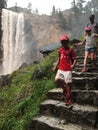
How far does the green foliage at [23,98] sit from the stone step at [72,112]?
0.44 m

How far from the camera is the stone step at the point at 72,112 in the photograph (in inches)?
195

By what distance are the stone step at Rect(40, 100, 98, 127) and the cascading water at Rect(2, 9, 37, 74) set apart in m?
23.2

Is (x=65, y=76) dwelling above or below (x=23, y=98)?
above

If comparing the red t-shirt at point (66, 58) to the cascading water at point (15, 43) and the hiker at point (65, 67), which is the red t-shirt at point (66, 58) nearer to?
the hiker at point (65, 67)

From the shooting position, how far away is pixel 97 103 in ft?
17.6

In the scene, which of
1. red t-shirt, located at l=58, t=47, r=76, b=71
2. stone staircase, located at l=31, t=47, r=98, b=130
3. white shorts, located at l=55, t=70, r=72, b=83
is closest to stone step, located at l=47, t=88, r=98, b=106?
stone staircase, located at l=31, t=47, r=98, b=130

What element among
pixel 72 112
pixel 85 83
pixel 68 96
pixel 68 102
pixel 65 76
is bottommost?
pixel 72 112

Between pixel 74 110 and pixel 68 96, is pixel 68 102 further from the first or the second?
pixel 74 110

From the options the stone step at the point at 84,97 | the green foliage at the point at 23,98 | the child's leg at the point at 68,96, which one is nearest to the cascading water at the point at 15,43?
the green foliage at the point at 23,98

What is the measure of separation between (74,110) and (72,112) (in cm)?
7

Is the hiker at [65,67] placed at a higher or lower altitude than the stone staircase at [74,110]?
higher

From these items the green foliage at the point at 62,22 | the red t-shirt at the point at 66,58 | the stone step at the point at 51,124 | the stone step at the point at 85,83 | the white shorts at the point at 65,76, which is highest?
the green foliage at the point at 62,22

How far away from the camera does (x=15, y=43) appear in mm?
30688

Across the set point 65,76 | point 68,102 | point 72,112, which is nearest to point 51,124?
point 72,112
